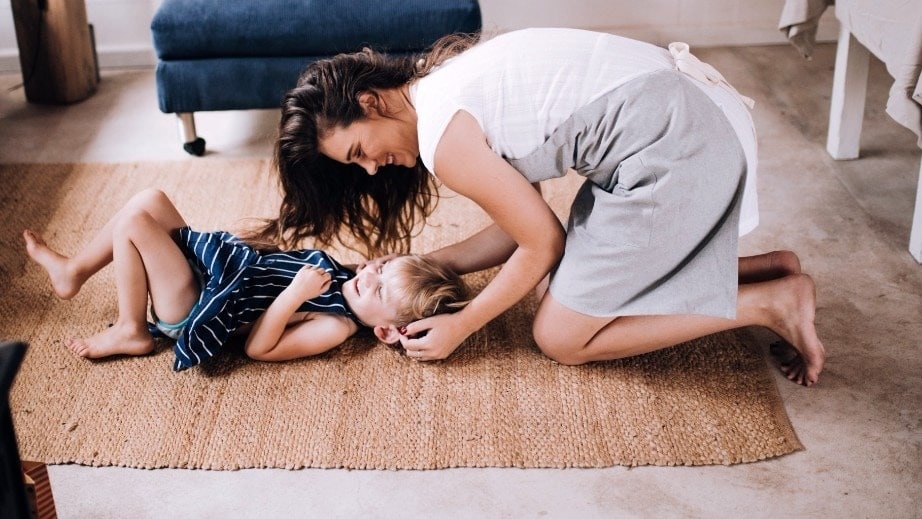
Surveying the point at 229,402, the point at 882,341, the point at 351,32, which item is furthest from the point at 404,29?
the point at 882,341

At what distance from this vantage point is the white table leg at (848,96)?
2.34m

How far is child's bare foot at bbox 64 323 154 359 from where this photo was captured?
67.8 inches

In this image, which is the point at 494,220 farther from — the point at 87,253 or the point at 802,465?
the point at 87,253

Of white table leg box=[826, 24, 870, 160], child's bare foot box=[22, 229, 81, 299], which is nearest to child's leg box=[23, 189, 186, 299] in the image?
child's bare foot box=[22, 229, 81, 299]

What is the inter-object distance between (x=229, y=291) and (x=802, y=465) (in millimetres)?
989

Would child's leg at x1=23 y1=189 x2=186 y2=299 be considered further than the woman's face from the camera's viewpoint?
Yes

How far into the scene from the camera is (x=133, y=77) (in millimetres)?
3084

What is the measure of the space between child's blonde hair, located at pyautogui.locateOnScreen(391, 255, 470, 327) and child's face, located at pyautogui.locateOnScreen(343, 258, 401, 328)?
0.01 m

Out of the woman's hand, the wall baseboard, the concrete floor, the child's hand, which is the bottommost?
the concrete floor

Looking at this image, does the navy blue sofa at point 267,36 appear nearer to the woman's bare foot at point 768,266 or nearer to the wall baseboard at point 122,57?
the wall baseboard at point 122,57

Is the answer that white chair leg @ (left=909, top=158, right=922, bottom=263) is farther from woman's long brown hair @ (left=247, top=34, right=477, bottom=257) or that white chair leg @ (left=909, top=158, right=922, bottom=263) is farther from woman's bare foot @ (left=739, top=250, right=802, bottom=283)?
woman's long brown hair @ (left=247, top=34, right=477, bottom=257)

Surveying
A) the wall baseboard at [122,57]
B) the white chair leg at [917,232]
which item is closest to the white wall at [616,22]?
the wall baseboard at [122,57]

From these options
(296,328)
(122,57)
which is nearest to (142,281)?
(296,328)

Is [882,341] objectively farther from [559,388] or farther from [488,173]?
[488,173]
